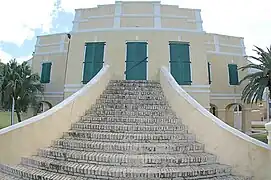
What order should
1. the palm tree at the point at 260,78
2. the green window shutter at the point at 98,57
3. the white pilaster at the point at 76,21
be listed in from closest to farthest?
the green window shutter at the point at 98,57, the white pilaster at the point at 76,21, the palm tree at the point at 260,78

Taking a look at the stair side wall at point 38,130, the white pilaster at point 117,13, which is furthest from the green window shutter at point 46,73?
the stair side wall at point 38,130

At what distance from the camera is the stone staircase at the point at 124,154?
15.0 feet

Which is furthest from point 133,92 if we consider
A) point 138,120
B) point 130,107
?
point 138,120

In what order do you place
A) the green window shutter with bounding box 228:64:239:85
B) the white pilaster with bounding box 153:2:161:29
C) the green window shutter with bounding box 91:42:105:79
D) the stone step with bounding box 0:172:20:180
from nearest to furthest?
the stone step with bounding box 0:172:20:180, the green window shutter with bounding box 91:42:105:79, the white pilaster with bounding box 153:2:161:29, the green window shutter with bounding box 228:64:239:85

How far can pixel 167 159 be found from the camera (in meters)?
4.93

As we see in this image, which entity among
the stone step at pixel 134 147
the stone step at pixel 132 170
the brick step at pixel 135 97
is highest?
the brick step at pixel 135 97

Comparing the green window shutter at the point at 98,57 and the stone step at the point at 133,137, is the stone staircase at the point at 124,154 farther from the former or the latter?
the green window shutter at the point at 98,57

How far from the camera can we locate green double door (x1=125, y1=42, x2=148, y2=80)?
1119 cm

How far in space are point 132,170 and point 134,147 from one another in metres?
0.86

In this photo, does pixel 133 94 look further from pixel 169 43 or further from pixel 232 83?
pixel 232 83

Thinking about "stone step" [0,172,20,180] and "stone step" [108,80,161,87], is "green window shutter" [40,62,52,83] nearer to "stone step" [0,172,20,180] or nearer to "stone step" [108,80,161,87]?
"stone step" [108,80,161,87]

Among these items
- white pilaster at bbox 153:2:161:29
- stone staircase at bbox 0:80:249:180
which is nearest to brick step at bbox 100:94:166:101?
stone staircase at bbox 0:80:249:180

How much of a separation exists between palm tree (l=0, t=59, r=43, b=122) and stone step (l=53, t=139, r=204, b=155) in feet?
35.0

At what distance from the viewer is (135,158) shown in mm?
4898
